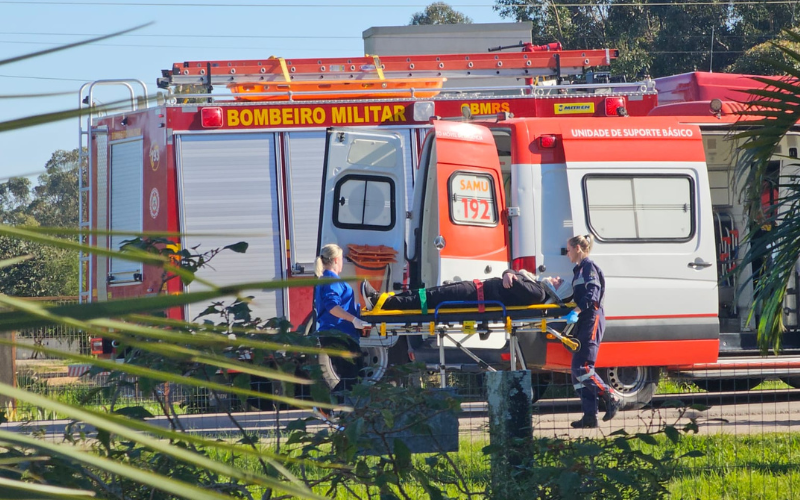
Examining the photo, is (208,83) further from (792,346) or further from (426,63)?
(792,346)

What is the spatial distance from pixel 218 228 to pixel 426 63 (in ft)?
10.2

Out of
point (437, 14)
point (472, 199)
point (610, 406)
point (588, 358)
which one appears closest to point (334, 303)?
point (472, 199)

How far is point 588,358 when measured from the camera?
7918 millimetres

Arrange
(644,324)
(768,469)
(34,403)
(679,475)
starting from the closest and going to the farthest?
1. (34,403)
2. (679,475)
3. (768,469)
4. (644,324)

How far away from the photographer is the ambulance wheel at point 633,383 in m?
8.96

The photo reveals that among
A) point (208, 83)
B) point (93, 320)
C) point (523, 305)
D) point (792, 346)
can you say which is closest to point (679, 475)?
point (523, 305)

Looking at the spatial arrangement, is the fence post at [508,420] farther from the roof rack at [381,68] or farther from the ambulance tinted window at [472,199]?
the roof rack at [381,68]

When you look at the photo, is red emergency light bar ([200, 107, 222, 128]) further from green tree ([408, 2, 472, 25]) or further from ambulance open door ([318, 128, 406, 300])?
green tree ([408, 2, 472, 25])

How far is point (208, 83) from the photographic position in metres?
10.1

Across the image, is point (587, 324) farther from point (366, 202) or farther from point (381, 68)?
point (381, 68)

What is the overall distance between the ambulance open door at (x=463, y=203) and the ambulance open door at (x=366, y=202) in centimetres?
43

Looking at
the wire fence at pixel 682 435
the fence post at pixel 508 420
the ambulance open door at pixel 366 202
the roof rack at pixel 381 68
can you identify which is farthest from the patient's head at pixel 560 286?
the fence post at pixel 508 420

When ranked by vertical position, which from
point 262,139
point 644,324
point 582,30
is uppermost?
point 582,30

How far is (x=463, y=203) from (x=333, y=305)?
1713mm
